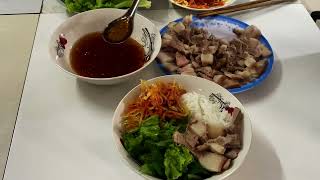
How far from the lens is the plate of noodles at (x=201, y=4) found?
1.25 m

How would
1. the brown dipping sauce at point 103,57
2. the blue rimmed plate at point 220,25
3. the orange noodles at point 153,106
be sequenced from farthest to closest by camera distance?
1. the blue rimmed plate at point 220,25
2. the brown dipping sauce at point 103,57
3. the orange noodles at point 153,106

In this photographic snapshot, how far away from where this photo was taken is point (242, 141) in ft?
2.68

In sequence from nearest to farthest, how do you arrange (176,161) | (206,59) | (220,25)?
(176,161) → (206,59) → (220,25)

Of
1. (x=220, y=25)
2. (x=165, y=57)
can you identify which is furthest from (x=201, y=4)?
(x=165, y=57)

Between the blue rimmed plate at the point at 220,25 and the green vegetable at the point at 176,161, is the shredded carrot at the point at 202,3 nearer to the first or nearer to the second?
the blue rimmed plate at the point at 220,25

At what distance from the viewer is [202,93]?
930 millimetres

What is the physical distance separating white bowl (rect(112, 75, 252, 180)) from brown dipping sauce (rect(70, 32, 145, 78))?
124mm

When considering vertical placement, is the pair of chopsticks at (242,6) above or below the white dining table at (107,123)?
above

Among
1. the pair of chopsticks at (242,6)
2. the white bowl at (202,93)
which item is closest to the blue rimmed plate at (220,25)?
the pair of chopsticks at (242,6)

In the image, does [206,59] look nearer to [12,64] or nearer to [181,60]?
[181,60]

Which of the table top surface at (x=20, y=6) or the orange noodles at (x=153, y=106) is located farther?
the table top surface at (x=20, y=6)

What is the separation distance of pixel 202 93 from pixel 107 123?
25 cm

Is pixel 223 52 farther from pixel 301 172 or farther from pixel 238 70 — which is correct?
pixel 301 172

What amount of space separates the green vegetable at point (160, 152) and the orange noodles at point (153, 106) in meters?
0.02
